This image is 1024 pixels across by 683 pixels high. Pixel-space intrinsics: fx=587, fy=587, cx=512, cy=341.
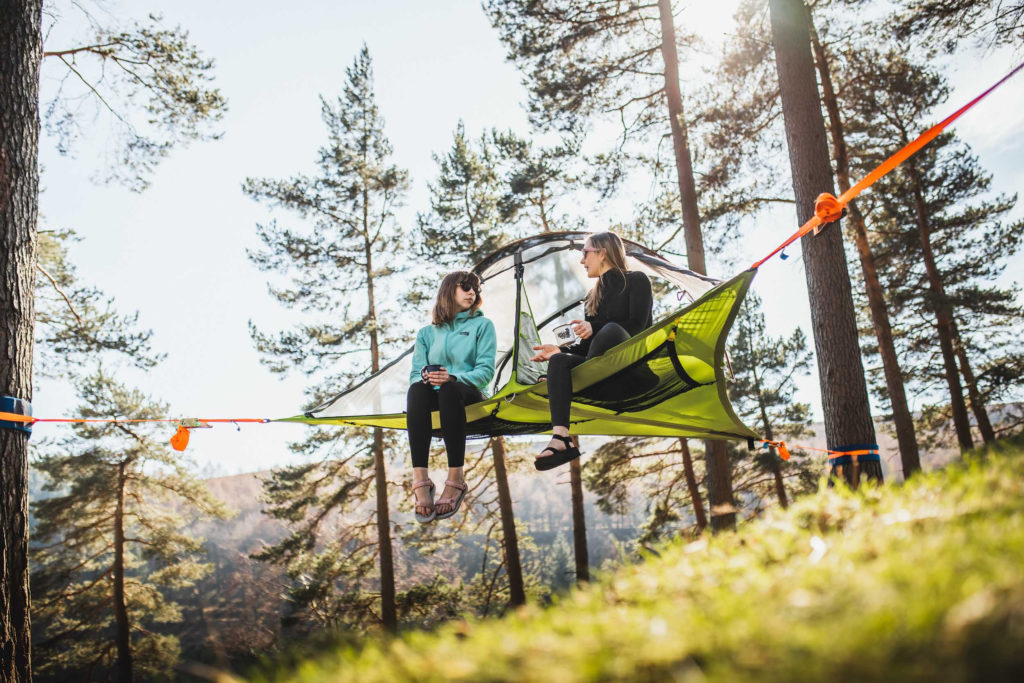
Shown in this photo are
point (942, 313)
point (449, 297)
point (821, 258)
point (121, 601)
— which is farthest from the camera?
point (121, 601)

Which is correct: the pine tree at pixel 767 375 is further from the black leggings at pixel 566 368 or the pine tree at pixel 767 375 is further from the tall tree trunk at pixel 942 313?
the black leggings at pixel 566 368

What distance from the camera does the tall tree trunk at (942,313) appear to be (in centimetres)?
681

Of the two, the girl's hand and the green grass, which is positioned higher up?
the girl's hand

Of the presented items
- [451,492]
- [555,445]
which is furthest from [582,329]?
[451,492]

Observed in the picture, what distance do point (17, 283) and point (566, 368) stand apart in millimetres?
1715

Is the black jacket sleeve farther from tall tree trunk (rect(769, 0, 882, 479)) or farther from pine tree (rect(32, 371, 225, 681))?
pine tree (rect(32, 371, 225, 681))

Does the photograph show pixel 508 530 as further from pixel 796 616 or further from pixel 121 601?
pixel 796 616

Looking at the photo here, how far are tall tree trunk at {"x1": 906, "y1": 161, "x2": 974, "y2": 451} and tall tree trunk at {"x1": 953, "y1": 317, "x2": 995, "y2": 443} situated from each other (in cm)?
18

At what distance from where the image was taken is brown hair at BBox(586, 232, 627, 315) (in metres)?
2.21

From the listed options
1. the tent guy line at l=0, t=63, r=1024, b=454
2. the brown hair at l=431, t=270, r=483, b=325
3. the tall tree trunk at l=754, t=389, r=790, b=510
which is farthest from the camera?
the tall tree trunk at l=754, t=389, r=790, b=510

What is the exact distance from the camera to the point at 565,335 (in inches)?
80.0

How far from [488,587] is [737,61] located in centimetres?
695

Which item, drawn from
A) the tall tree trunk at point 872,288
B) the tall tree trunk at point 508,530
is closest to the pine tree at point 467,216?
the tall tree trunk at point 508,530

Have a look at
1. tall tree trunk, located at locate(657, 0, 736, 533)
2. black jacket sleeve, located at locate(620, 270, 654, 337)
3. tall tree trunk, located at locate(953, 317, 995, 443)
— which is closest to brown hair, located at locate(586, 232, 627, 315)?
black jacket sleeve, located at locate(620, 270, 654, 337)
